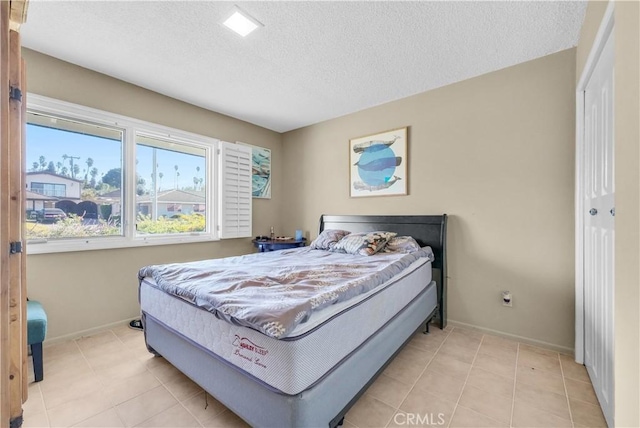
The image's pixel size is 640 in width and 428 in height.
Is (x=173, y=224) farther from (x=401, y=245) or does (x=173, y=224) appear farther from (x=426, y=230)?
(x=426, y=230)

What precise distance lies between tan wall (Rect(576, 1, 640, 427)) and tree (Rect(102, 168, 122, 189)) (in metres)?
3.60

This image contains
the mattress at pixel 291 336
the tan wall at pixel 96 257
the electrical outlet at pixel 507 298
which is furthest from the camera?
the electrical outlet at pixel 507 298

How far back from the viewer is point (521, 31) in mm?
1988

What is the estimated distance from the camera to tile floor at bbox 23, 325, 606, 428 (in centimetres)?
148

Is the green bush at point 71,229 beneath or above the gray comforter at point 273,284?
above

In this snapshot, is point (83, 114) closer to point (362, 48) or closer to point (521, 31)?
point (362, 48)

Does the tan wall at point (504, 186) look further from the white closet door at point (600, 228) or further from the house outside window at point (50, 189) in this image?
the house outside window at point (50, 189)

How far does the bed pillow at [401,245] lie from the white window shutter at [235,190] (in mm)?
1982

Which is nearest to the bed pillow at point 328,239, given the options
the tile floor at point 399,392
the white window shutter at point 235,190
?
the white window shutter at point 235,190

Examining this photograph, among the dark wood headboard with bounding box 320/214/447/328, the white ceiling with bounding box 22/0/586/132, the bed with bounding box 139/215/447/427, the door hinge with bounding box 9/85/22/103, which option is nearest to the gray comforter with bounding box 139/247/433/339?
the bed with bounding box 139/215/447/427

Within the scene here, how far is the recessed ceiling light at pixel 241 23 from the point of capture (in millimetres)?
1801

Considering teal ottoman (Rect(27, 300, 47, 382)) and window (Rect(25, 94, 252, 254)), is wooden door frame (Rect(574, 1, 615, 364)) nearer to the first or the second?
window (Rect(25, 94, 252, 254))

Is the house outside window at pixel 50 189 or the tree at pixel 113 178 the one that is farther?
the tree at pixel 113 178

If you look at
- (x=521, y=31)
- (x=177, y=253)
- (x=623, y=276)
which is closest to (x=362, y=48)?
(x=521, y=31)
